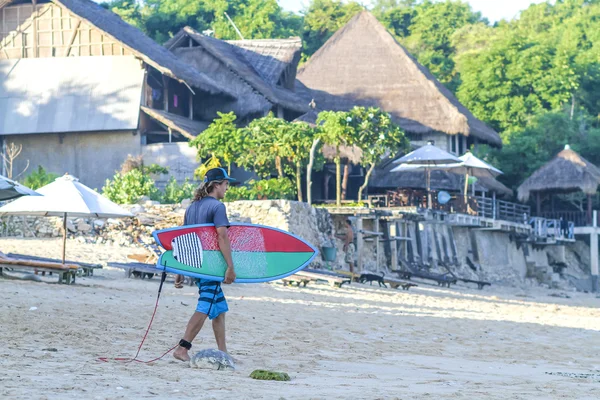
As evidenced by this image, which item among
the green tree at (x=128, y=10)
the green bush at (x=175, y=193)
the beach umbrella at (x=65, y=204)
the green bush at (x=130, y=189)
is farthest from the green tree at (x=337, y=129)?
the green tree at (x=128, y=10)

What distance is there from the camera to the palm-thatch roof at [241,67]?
108 feet

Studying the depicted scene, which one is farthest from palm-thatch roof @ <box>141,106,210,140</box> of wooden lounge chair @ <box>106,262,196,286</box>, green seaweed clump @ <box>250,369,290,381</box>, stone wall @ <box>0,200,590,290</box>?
green seaweed clump @ <box>250,369,290,381</box>

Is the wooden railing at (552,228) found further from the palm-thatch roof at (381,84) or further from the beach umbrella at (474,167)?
the palm-thatch roof at (381,84)

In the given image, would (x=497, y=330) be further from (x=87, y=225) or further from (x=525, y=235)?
(x=525, y=235)

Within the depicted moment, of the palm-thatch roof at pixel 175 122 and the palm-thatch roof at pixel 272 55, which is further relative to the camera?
the palm-thatch roof at pixel 272 55

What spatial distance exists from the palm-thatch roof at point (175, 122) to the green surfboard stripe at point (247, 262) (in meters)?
20.9

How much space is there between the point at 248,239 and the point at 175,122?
21.7 meters

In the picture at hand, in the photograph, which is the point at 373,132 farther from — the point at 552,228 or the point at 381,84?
the point at 552,228

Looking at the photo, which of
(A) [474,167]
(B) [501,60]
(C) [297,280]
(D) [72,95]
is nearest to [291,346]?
(C) [297,280]

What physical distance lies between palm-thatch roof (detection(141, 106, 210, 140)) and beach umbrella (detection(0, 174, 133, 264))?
42.3ft

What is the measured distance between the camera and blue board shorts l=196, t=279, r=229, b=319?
7.64 metres

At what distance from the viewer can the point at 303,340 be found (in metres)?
10.3

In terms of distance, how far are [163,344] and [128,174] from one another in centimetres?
1770

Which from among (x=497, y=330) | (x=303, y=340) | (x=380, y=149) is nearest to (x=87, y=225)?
(x=380, y=149)
